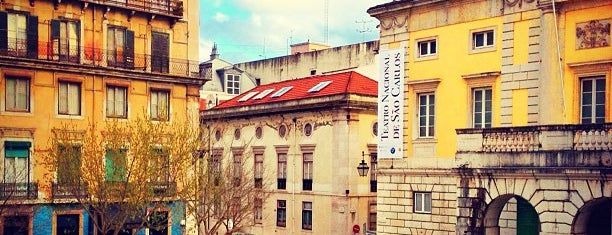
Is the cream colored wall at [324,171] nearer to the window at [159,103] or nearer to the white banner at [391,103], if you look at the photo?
the window at [159,103]

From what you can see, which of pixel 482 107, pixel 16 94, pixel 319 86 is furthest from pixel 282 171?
pixel 482 107

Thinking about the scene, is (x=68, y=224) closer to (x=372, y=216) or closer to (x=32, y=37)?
(x=32, y=37)

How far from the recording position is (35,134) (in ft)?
112

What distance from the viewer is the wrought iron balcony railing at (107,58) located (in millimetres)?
33969

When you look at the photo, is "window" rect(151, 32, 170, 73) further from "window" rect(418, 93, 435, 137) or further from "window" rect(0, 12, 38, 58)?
"window" rect(418, 93, 435, 137)

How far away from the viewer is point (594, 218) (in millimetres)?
22516

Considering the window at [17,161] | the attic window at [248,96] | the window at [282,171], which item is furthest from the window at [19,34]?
the attic window at [248,96]

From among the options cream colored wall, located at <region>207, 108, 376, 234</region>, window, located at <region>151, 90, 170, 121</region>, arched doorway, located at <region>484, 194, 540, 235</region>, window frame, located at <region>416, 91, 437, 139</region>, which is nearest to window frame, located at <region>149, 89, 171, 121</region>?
window, located at <region>151, 90, 170, 121</region>

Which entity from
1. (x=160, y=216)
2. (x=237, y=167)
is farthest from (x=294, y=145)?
(x=160, y=216)

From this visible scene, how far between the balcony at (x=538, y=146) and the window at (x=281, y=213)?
22079 millimetres

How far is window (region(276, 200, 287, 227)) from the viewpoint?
4581 cm

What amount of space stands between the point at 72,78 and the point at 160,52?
4796 mm

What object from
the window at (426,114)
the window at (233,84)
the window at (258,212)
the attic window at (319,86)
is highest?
the window at (233,84)

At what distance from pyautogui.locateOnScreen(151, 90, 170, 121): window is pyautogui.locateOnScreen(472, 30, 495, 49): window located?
15.2m
